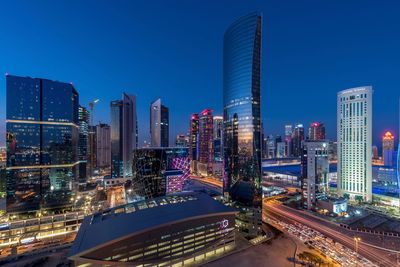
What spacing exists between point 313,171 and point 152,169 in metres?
42.8

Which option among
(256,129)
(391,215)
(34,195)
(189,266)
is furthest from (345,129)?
(34,195)

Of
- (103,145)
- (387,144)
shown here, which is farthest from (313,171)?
(387,144)

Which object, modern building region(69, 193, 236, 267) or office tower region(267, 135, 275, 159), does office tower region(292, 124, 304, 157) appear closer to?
office tower region(267, 135, 275, 159)

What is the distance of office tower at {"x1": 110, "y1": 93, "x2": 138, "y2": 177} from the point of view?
3356 inches

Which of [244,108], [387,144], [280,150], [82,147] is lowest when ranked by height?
[280,150]

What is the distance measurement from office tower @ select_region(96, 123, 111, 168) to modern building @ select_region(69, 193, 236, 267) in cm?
8677

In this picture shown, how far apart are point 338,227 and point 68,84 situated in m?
73.5

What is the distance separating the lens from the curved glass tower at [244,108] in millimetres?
40562

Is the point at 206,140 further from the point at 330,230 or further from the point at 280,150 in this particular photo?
the point at 280,150

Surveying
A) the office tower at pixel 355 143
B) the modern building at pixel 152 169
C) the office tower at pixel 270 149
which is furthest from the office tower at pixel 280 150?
the modern building at pixel 152 169

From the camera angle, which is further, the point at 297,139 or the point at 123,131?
the point at 297,139

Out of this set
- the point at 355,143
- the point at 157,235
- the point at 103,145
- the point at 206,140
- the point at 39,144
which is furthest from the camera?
the point at 103,145

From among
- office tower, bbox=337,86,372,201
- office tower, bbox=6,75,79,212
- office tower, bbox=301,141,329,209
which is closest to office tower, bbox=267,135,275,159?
office tower, bbox=337,86,372,201

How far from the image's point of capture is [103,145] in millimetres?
111625
